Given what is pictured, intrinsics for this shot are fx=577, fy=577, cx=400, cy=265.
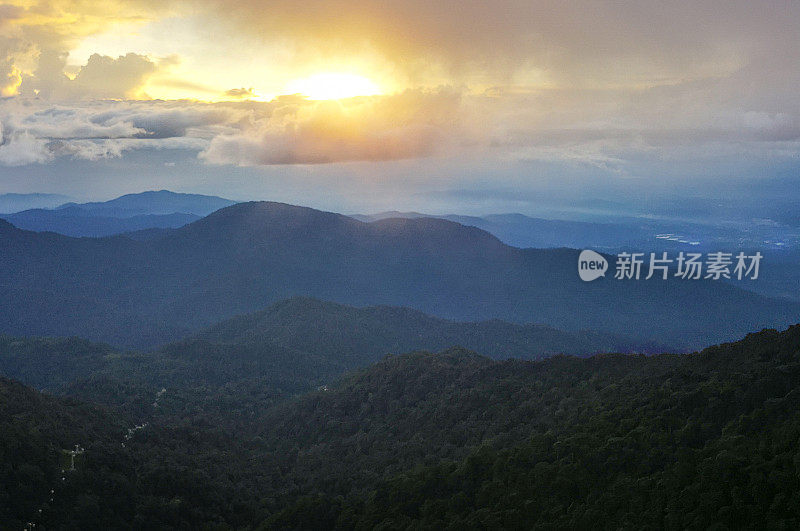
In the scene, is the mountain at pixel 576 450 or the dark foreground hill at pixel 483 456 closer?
the mountain at pixel 576 450

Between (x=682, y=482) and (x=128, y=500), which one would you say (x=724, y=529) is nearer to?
(x=682, y=482)

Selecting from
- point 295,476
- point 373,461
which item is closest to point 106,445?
point 295,476

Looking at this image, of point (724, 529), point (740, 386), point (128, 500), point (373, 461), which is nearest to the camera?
point (724, 529)

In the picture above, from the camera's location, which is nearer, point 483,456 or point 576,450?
point 576,450

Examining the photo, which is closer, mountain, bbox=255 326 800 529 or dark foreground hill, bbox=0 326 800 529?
mountain, bbox=255 326 800 529

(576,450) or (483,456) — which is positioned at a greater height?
(576,450)

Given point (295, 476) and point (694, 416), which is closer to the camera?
point (694, 416)

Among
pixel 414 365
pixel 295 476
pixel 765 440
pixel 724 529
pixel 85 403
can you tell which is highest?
pixel 765 440

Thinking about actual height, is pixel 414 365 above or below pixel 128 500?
above
